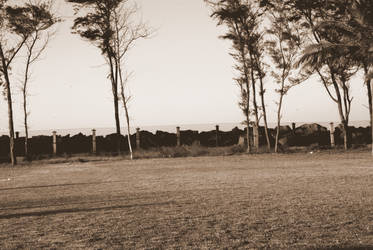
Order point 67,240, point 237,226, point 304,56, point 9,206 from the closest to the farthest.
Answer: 1. point 67,240
2. point 237,226
3. point 9,206
4. point 304,56

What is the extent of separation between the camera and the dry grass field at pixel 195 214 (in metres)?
6.07

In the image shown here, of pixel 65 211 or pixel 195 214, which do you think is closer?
pixel 195 214

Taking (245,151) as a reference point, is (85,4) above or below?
above

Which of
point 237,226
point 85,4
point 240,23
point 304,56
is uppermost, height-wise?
point 85,4

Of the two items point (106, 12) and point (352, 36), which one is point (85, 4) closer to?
point (106, 12)

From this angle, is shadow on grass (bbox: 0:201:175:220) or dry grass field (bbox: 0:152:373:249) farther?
shadow on grass (bbox: 0:201:175:220)

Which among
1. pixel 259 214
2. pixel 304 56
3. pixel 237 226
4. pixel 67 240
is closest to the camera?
pixel 67 240

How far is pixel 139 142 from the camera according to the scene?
32188 mm

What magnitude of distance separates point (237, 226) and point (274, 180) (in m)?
6.68

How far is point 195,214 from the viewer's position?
8.00m

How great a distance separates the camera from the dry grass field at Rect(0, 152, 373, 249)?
19.9ft

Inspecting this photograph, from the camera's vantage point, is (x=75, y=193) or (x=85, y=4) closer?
(x=75, y=193)

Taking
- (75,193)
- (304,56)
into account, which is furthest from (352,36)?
(75,193)

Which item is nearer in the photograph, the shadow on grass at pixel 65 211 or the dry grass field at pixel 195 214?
the dry grass field at pixel 195 214
